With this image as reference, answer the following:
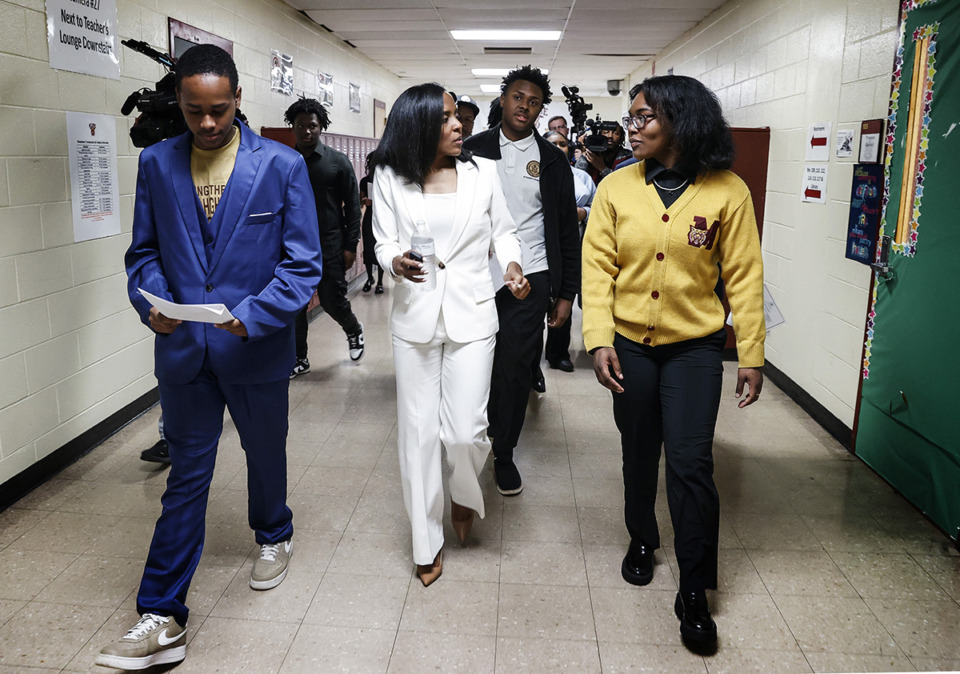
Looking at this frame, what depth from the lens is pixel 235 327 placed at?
6.27 feet

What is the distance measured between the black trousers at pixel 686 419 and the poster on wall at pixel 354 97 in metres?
7.29

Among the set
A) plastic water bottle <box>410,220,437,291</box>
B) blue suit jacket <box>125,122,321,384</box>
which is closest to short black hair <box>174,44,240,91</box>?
blue suit jacket <box>125,122,321,384</box>

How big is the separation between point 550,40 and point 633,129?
6.52m

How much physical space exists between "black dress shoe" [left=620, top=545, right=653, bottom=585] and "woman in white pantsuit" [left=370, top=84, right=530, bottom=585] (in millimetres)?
578

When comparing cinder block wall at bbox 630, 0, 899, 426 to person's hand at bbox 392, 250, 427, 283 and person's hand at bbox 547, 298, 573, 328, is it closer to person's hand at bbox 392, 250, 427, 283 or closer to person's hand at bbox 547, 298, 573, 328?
person's hand at bbox 547, 298, 573, 328

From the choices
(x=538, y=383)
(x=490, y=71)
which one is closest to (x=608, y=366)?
(x=538, y=383)

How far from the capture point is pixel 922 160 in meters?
2.88

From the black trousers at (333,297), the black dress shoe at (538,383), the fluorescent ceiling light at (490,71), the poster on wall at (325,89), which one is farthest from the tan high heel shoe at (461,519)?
the fluorescent ceiling light at (490,71)

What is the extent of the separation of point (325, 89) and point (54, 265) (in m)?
4.89

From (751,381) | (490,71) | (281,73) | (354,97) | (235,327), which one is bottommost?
(751,381)

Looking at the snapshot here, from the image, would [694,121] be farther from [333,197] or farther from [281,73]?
[281,73]

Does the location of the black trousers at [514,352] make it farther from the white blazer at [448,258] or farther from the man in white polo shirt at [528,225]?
the white blazer at [448,258]

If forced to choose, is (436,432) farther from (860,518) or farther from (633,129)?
(860,518)

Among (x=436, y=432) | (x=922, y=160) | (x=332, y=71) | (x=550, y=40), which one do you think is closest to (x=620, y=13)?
(x=550, y=40)
